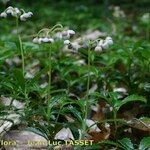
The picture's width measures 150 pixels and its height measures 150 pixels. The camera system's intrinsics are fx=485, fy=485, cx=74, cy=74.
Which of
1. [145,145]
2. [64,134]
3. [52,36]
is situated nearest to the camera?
[145,145]

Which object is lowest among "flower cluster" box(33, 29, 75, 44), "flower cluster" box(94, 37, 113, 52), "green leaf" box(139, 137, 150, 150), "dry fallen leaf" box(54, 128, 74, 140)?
"green leaf" box(139, 137, 150, 150)

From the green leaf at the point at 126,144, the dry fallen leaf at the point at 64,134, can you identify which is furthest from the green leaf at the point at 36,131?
the green leaf at the point at 126,144

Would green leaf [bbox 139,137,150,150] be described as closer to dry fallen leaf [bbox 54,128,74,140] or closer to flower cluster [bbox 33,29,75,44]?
dry fallen leaf [bbox 54,128,74,140]

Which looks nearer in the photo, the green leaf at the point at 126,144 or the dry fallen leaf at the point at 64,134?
the green leaf at the point at 126,144

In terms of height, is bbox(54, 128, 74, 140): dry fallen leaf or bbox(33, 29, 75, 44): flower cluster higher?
bbox(33, 29, 75, 44): flower cluster

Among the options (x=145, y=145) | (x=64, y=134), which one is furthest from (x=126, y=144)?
(x=64, y=134)

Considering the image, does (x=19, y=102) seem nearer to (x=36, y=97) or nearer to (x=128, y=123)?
(x=36, y=97)

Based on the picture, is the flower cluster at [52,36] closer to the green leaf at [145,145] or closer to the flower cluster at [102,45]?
the flower cluster at [102,45]

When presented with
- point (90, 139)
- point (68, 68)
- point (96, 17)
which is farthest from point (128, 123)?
point (96, 17)

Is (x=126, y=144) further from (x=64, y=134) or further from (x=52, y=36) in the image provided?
(x=52, y=36)

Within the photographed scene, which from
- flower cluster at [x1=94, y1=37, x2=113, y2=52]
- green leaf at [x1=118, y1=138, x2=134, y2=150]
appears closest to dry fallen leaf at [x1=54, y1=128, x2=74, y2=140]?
green leaf at [x1=118, y1=138, x2=134, y2=150]

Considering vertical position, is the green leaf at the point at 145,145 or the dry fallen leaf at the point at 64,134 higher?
the dry fallen leaf at the point at 64,134

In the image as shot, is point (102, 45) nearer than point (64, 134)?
Yes
